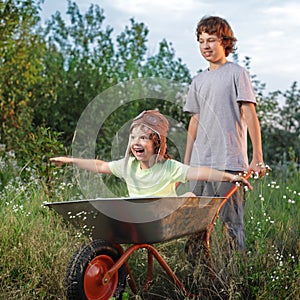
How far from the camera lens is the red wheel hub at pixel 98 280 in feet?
9.52

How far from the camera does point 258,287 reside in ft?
10.8

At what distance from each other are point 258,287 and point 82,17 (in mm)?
5894

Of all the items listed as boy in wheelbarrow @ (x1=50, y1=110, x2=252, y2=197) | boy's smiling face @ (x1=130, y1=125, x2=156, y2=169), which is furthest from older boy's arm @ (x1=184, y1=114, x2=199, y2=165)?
boy's smiling face @ (x1=130, y1=125, x2=156, y2=169)

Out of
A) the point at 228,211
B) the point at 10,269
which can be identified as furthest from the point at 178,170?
the point at 10,269

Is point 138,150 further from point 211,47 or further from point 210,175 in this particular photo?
point 211,47

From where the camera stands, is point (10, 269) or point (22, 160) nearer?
point (10, 269)

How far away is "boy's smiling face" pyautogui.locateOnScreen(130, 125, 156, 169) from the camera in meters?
3.05

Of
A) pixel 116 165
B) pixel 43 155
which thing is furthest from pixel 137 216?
pixel 43 155

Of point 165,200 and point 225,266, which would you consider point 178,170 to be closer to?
point 165,200

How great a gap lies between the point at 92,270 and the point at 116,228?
0.23 meters

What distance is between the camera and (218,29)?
143 inches

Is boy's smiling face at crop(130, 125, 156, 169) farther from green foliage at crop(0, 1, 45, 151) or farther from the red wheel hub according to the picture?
green foliage at crop(0, 1, 45, 151)

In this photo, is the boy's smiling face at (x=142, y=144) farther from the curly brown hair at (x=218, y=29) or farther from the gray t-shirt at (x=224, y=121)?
the curly brown hair at (x=218, y=29)

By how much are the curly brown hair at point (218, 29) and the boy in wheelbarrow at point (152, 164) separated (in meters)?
0.77
